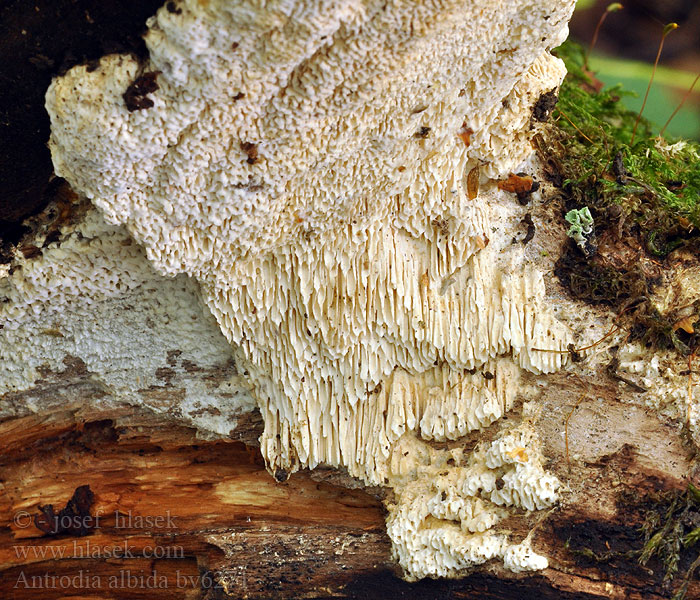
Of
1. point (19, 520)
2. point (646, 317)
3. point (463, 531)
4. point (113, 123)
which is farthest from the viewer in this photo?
point (19, 520)

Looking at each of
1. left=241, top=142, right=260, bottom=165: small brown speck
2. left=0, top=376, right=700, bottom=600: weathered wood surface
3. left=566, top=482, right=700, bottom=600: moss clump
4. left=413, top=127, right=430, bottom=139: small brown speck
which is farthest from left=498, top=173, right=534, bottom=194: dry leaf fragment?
left=0, top=376, right=700, bottom=600: weathered wood surface

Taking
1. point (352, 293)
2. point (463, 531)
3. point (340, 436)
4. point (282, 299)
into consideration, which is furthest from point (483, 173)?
point (463, 531)

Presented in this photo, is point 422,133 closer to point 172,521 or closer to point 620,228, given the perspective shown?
point 620,228

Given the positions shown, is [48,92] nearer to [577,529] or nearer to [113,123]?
[113,123]

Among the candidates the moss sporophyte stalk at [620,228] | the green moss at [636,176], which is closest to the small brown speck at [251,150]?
the moss sporophyte stalk at [620,228]

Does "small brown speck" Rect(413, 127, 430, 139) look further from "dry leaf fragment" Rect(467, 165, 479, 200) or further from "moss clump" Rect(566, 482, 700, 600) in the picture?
"moss clump" Rect(566, 482, 700, 600)

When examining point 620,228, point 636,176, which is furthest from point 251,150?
point 636,176
